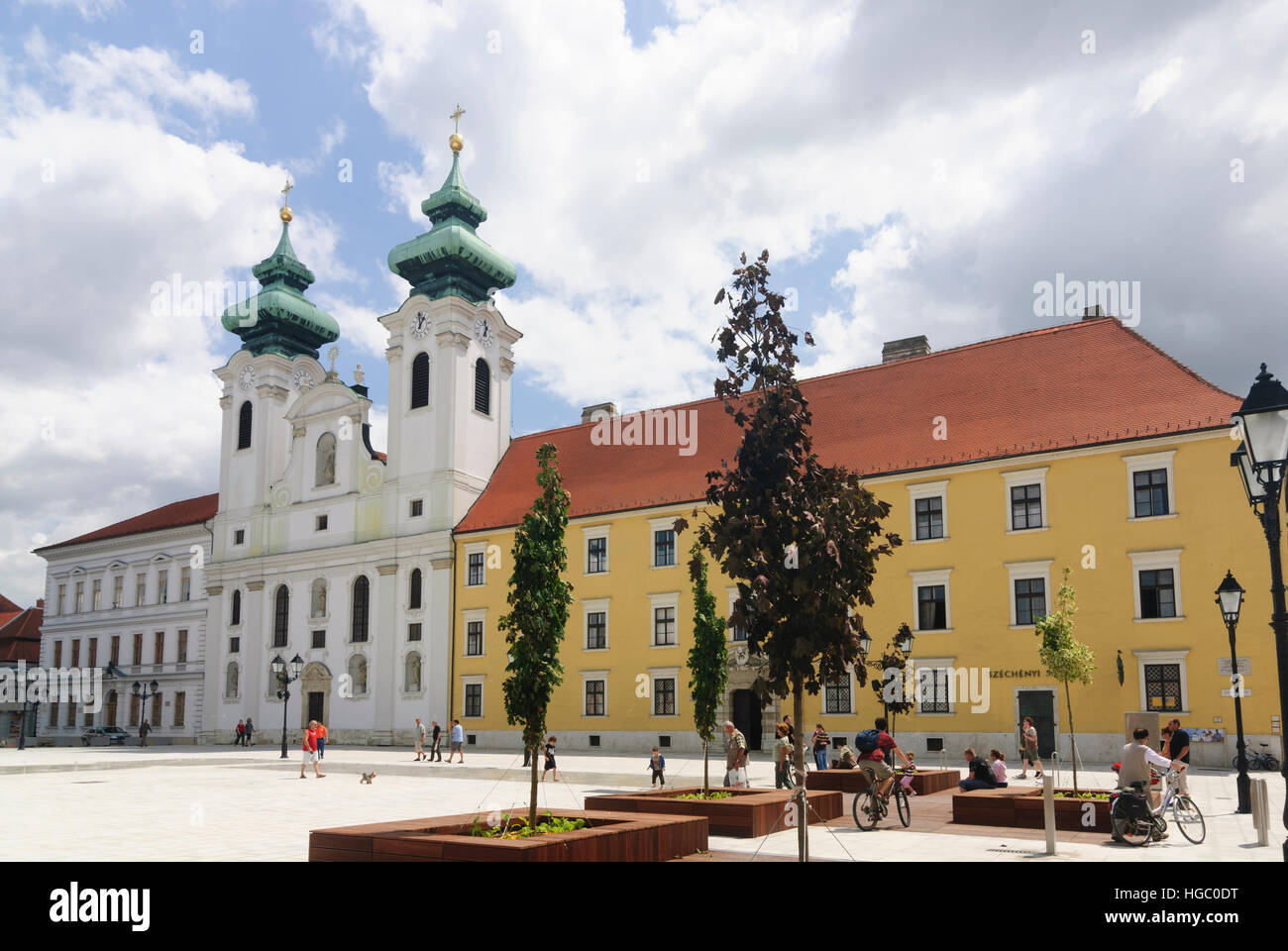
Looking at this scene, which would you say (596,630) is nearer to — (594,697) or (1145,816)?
(594,697)

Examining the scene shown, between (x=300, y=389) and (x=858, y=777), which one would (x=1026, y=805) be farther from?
(x=300, y=389)

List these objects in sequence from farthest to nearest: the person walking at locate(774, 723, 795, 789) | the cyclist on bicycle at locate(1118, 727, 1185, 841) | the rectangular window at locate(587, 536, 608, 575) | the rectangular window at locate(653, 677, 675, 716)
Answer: the rectangular window at locate(587, 536, 608, 575), the rectangular window at locate(653, 677, 675, 716), the person walking at locate(774, 723, 795, 789), the cyclist on bicycle at locate(1118, 727, 1185, 841)

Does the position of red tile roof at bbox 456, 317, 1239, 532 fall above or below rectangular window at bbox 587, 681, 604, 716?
above

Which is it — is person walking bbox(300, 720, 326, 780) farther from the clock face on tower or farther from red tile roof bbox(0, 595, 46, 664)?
red tile roof bbox(0, 595, 46, 664)

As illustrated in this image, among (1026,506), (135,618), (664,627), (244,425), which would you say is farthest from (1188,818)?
(135,618)

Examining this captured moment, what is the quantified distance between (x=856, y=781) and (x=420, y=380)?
35.5 m

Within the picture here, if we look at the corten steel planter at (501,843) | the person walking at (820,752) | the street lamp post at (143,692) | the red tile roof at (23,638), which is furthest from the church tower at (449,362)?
the corten steel planter at (501,843)

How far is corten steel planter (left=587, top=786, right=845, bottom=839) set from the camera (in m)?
15.1

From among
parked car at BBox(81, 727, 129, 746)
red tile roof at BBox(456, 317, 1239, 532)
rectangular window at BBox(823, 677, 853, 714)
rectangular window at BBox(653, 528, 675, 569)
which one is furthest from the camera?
parked car at BBox(81, 727, 129, 746)

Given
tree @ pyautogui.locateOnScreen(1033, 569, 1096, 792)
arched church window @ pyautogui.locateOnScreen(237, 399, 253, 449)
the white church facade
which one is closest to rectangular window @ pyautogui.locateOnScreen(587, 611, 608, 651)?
the white church facade

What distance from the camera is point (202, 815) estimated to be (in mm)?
17625

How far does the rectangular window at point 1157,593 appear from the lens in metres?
30.0

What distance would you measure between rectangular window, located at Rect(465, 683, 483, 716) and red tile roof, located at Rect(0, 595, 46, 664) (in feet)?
128

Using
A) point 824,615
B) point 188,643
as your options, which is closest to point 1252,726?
point 824,615
